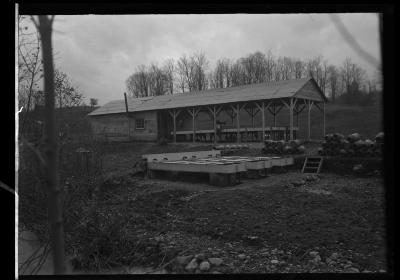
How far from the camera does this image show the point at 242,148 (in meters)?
10.1

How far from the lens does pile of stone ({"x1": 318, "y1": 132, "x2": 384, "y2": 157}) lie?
7.68 meters

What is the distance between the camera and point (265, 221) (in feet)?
15.0

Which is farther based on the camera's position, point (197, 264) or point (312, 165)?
point (312, 165)

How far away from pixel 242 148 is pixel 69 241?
7.16 m

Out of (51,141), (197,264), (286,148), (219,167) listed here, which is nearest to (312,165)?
(286,148)

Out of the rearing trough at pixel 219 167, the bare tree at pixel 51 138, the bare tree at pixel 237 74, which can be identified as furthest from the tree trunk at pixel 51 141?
the rearing trough at pixel 219 167

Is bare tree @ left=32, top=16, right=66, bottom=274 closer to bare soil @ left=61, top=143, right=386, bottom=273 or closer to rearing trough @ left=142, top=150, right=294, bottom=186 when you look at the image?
bare soil @ left=61, top=143, right=386, bottom=273

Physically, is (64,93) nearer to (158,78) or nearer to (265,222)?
(158,78)

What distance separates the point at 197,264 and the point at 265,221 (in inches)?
68.5

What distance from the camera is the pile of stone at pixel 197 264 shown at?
3.01 metres

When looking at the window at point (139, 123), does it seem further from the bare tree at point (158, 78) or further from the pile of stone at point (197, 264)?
the pile of stone at point (197, 264)

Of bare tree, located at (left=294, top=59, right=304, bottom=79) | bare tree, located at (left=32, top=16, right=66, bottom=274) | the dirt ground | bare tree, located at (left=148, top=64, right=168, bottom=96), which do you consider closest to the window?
the dirt ground

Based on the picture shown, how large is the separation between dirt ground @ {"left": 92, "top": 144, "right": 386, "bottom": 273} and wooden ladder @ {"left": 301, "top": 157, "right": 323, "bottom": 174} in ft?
1.92
